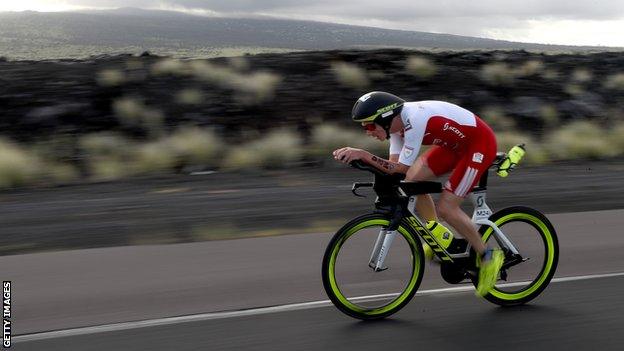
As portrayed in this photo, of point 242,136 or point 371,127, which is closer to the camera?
point 371,127

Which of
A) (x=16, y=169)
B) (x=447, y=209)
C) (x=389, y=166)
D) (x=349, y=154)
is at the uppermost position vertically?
(x=349, y=154)

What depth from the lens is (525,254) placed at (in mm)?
6656

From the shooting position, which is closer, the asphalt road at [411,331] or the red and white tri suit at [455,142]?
the asphalt road at [411,331]

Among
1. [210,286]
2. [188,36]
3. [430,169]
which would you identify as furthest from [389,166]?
[188,36]

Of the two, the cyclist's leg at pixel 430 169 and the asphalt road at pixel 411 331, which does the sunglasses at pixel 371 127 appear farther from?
the asphalt road at pixel 411 331

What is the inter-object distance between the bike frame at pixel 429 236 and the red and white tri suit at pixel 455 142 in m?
0.24

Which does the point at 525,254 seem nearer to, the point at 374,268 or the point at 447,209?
the point at 447,209

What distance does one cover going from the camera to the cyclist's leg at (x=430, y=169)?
6257 mm

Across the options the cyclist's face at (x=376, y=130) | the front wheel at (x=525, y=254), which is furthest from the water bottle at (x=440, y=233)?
the cyclist's face at (x=376, y=130)

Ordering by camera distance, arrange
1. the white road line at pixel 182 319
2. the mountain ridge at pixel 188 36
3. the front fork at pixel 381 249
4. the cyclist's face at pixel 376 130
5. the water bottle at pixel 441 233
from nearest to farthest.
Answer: the cyclist's face at pixel 376 130
the white road line at pixel 182 319
the front fork at pixel 381 249
the water bottle at pixel 441 233
the mountain ridge at pixel 188 36

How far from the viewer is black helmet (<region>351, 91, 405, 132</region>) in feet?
18.7

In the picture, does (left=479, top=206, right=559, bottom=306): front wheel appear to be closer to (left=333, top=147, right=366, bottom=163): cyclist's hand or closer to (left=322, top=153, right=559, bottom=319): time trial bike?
(left=322, top=153, right=559, bottom=319): time trial bike

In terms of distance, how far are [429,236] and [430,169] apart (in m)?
0.53

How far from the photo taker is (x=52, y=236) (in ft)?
31.8
